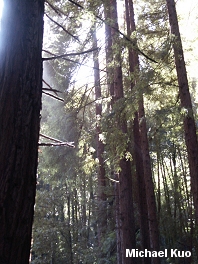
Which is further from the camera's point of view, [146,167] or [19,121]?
[146,167]

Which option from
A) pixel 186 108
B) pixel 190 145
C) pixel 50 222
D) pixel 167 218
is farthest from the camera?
Answer: pixel 50 222

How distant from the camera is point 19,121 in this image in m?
1.83

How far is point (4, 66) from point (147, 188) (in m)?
6.77

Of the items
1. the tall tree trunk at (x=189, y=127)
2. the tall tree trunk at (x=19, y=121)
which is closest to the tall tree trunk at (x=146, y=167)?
the tall tree trunk at (x=189, y=127)

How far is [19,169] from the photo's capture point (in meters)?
1.74

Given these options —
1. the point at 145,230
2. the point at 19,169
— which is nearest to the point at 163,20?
the point at 145,230

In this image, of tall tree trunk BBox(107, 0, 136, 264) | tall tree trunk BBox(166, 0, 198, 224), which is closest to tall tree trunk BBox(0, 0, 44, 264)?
tall tree trunk BBox(166, 0, 198, 224)

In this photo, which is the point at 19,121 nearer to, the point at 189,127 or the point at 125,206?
the point at 189,127

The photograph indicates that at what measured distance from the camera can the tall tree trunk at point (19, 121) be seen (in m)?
1.64

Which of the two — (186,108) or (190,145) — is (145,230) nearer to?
(190,145)

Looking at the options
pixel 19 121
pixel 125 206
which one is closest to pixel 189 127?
pixel 125 206

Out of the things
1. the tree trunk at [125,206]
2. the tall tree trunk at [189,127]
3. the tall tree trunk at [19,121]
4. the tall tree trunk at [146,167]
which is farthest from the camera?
the tall tree trunk at [146,167]

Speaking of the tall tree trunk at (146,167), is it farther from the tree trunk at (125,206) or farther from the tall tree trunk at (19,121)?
the tall tree trunk at (19,121)

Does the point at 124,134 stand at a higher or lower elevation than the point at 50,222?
higher
